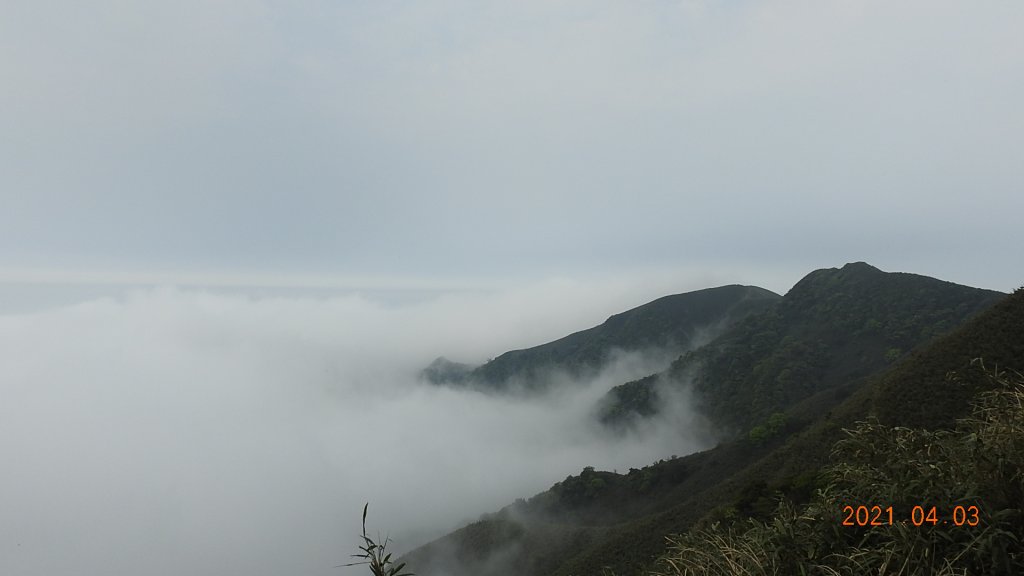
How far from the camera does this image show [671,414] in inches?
4301

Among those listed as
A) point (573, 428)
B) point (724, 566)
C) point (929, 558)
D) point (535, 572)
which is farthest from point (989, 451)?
point (573, 428)

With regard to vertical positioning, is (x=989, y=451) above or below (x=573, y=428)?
above

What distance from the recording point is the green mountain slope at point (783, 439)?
30406 mm

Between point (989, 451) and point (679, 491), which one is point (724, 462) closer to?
point (679, 491)

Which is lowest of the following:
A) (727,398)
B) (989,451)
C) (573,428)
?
(573,428)

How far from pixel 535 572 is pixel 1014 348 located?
4587 cm
